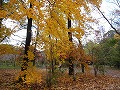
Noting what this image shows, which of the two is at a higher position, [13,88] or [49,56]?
[49,56]

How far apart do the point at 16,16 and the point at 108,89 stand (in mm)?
6578

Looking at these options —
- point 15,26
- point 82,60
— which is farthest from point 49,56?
point 82,60

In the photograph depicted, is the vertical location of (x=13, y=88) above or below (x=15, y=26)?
below

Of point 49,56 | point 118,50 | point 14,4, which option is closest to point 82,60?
point 49,56

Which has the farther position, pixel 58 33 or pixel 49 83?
pixel 49 83

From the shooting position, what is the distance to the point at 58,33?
30.5 ft

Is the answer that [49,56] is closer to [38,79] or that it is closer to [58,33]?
[38,79]

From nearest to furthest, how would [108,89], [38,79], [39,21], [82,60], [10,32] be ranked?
[39,21] < [38,79] < [10,32] < [108,89] < [82,60]

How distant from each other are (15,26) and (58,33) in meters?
4.49

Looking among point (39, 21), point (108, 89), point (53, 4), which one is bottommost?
point (108, 89)

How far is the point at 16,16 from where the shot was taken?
31.1ft

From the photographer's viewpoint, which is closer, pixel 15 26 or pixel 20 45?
pixel 15 26

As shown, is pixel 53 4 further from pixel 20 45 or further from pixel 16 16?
pixel 20 45

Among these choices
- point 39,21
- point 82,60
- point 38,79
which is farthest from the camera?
point 82,60
